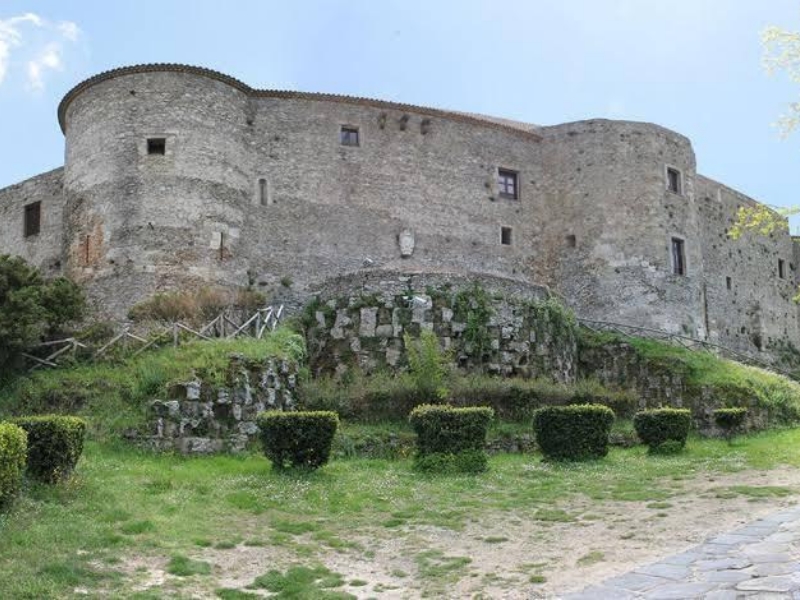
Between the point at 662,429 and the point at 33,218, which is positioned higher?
the point at 33,218

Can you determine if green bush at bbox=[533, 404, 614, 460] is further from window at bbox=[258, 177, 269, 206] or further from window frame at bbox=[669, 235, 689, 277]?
window frame at bbox=[669, 235, 689, 277]

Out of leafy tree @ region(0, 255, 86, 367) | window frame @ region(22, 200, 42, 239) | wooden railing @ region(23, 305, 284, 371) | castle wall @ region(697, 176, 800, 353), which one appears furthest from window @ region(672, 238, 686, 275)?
window frame @ region(22, 200, 42, 239)

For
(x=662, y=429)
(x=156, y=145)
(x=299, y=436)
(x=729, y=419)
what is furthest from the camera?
(x=156, y=145)

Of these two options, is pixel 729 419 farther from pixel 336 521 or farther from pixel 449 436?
pixel 336 521

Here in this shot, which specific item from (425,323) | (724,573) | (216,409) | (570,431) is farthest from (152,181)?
(724,573)

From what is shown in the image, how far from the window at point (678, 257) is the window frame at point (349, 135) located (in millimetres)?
12629

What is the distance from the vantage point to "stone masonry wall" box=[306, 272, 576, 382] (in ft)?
80.2

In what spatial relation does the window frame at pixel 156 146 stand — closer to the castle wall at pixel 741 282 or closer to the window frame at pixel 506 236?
the window frame at pixel 506 236

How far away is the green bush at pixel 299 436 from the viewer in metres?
17.0

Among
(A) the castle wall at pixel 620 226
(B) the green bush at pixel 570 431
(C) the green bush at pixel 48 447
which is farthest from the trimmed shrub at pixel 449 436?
(A) the castle wall at pixel 620 226

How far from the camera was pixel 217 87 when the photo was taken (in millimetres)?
30938

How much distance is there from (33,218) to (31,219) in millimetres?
94

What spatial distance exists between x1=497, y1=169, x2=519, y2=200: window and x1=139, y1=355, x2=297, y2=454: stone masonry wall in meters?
17.2

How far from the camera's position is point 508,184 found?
121ft
